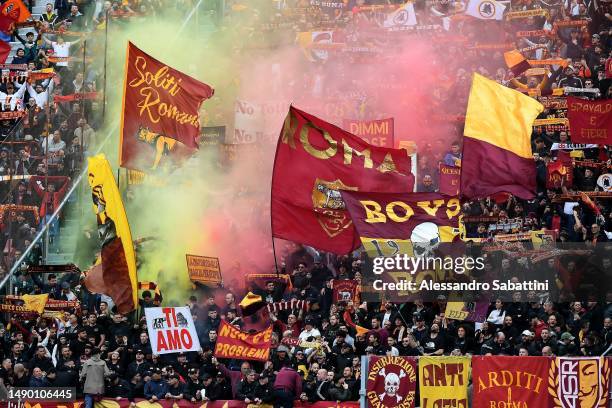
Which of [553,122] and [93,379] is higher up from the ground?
[553,122]

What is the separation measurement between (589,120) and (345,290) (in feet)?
14.6

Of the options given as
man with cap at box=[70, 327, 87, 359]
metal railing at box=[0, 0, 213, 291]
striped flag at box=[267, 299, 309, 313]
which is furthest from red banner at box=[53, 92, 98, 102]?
striped flag at box=[267, 299, 309, 313]

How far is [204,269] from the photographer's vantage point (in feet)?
75.9

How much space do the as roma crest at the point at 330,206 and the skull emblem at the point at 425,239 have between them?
0.96 meters

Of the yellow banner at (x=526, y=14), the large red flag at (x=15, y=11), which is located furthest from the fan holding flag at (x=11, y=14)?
the yellow banner at (x=526, y=14)

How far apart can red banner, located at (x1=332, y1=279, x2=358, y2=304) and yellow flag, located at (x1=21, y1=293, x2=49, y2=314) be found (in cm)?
451

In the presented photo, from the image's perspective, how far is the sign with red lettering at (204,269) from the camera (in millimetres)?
23062

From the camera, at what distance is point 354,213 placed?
17.9 m

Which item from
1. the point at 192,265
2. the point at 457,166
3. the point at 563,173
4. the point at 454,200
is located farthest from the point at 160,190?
the point at 454,200

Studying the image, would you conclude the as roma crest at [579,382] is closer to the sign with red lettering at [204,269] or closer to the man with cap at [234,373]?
the man with cap at [234,373]

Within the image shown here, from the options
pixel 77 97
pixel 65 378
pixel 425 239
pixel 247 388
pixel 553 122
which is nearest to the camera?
pixel 425 239

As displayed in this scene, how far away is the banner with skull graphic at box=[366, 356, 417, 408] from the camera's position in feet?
61.5

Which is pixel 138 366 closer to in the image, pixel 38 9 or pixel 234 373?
pixel 234 373

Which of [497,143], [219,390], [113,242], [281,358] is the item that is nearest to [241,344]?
[281,358]
